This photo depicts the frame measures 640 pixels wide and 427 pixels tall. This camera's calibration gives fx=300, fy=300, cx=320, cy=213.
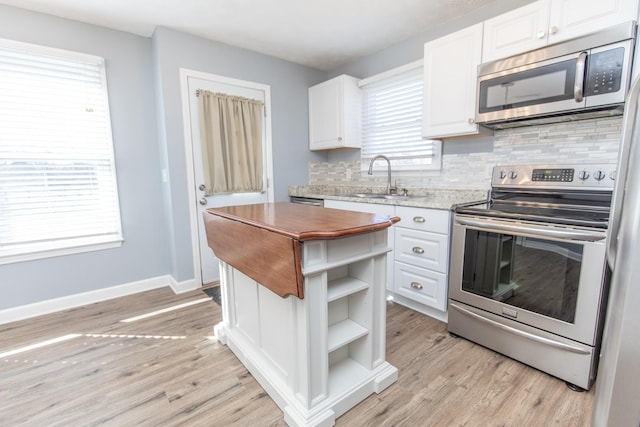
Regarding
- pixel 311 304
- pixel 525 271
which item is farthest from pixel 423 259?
pixel 311 304

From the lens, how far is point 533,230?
1.62 metres

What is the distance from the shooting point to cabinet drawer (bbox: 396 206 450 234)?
2102mm

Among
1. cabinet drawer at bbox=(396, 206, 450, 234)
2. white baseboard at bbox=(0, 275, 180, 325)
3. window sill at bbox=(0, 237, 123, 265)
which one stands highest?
cabinet drawer at bbox=(396, 206, 450, 234)

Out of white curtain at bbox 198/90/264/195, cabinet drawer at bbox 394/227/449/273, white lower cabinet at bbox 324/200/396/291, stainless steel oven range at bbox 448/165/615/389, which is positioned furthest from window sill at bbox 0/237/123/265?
stainless steel oven range at bbox 448/165/615/389

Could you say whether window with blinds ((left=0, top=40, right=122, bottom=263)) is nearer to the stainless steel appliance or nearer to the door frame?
the door frame

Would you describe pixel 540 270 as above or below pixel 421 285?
above

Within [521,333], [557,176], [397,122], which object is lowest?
[521,333]

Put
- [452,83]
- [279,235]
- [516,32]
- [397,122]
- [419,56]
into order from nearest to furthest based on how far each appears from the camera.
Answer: [279,235]
[516,32]
[452,83]
[419,56]
[397,122]

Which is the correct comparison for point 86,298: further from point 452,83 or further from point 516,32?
point 516,32

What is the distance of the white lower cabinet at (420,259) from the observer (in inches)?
84.3

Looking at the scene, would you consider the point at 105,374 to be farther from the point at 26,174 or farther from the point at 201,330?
the point at 26,174

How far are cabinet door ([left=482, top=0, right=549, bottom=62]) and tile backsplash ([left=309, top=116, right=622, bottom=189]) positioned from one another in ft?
1.83

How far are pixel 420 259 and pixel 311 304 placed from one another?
129 cm

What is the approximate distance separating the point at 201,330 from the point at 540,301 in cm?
219
